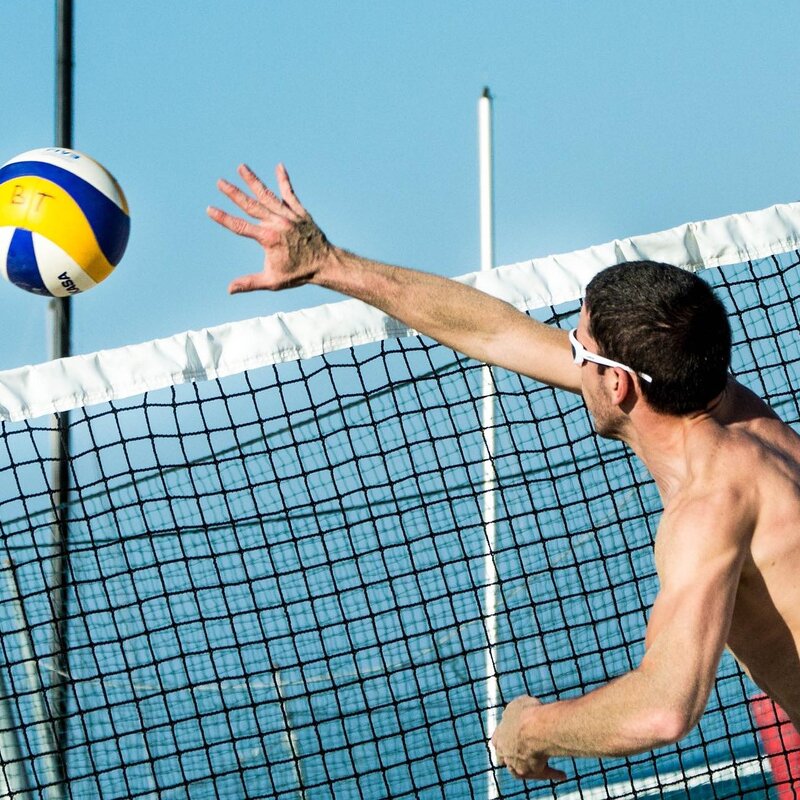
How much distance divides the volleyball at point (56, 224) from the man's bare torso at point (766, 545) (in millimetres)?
3010

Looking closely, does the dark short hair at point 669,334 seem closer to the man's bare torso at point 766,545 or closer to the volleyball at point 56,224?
the man's bare torso at point 766,545

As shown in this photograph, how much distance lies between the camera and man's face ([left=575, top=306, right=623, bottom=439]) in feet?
10.1

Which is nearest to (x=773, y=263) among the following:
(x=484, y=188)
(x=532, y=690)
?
(x=532, y=690)

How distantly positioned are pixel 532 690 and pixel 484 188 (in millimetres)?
4593

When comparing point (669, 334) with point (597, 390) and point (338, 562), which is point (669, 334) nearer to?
point (597, 390)

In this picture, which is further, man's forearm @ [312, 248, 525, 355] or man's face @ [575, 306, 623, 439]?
man's forearm @ [312, 248, 525, 355]

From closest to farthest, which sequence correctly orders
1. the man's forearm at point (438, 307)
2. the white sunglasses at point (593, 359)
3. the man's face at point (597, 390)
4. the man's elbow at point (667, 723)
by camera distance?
the man's elbow at point (667, 723)
the white sunglasses at point (593, 359)
the man's face at point (597, 390)
the man's forearm at point (438, 307)

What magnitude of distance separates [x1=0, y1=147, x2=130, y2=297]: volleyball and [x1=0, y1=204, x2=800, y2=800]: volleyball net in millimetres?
595

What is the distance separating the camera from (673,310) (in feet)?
9.59

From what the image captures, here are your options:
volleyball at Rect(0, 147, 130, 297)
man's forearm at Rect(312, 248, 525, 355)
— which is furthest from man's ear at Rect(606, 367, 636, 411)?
volleyball at Rect(0, 147, 130, 297)

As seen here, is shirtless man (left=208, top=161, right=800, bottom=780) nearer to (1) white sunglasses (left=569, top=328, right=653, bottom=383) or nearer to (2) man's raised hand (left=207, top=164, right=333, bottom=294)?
(1) white sunglasses (left=569, top=328, right=653, bottom=383)

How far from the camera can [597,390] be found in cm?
310

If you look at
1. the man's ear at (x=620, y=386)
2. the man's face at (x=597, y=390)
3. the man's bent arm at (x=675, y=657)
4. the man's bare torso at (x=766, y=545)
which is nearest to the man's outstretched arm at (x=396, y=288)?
the man's face at (x=597, y=390)

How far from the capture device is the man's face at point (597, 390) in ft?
10.1
